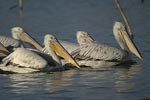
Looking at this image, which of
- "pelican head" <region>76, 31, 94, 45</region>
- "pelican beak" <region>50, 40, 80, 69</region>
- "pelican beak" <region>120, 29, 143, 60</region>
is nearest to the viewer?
"pelican beak" <region>50, 40, 80, 69</region>

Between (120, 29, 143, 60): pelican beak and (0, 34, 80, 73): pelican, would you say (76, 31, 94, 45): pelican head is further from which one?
(0, 34, 80, 73): pelican

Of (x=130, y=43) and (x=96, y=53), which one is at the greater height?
(x=130, y=43)

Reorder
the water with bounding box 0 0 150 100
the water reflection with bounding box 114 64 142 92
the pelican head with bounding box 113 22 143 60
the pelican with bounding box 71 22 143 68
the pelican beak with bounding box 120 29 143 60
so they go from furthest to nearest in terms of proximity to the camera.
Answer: the pelican head with bounding box 113 22 143 60, the pelican beak with bounding box 120 29 143 60, the pelican with bounding box 71 22 143 68, the water reflection with bounding box 114 64 142 92, the water with bounding box 0 0 150 100

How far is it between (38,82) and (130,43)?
3.62m

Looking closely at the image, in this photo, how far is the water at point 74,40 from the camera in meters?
9.93

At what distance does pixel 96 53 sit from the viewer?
13.5 m

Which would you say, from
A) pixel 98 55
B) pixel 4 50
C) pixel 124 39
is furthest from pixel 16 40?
pixel 124 39

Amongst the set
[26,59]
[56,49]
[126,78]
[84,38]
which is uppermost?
[84,38]

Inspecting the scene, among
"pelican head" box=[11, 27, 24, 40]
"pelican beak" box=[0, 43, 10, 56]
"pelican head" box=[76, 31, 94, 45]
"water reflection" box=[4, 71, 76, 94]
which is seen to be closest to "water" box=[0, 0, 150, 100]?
"water reflection" box=[4, 71, 76, 94]

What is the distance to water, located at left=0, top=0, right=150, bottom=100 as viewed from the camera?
993 centimetres

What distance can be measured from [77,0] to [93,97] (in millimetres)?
20243

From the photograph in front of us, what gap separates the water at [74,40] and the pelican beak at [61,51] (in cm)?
20

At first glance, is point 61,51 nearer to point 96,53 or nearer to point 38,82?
point 96,53

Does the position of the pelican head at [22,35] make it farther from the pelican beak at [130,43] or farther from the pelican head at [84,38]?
the pelican beak at [130,43]
